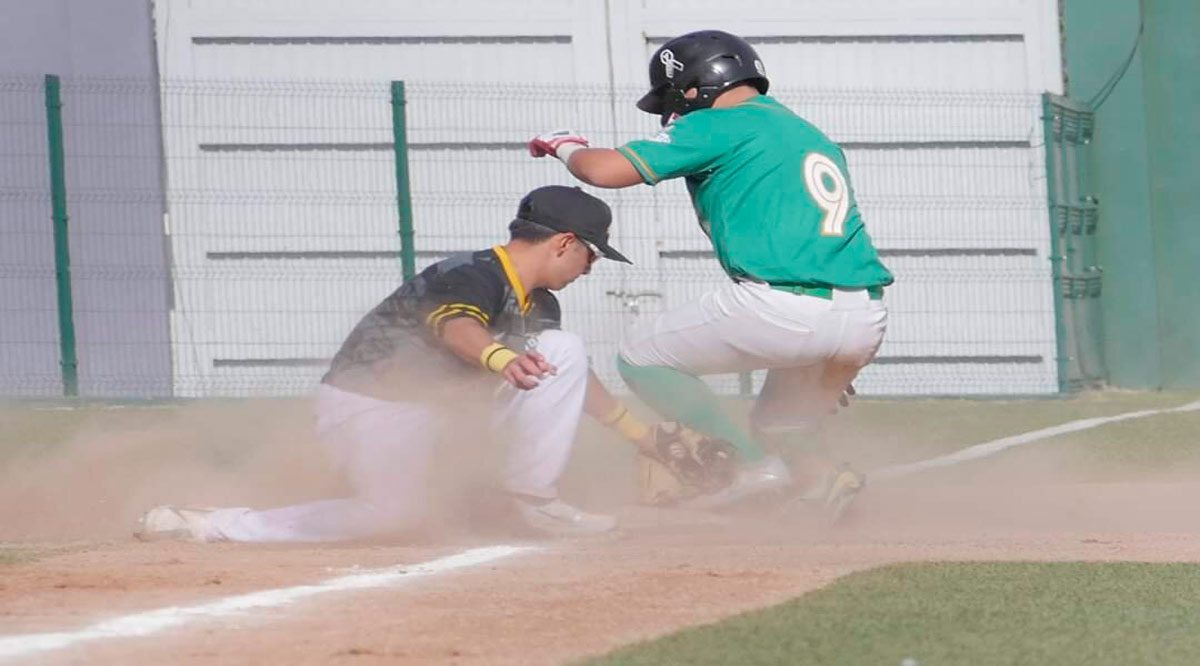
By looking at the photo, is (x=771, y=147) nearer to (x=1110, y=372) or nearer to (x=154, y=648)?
(x=154, y=648)

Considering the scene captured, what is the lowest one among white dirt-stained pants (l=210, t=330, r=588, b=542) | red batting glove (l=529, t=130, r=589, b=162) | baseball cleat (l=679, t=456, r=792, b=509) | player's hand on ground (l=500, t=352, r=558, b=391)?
baseball cleat (l=679, t=456, r=792, b=509)

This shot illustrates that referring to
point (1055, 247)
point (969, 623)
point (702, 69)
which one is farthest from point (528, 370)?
point (1055, 247)

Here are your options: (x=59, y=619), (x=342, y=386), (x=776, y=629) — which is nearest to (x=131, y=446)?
(x=342, y=386)

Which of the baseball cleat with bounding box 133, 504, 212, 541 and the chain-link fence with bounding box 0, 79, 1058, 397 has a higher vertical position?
the chain-link fence with bounding box 0, 79, 1058, 397

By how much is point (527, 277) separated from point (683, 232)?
24.2ft

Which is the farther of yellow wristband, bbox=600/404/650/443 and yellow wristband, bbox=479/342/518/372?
yellow wristband, bbox=600/404/650/443

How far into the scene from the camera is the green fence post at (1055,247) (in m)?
13.2

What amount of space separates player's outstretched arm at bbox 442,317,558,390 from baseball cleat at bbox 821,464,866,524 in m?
1.27

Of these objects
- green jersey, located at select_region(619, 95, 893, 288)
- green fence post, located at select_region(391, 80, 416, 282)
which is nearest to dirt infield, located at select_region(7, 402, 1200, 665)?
green jersey, located at select_region(619, 95, 893, 288)

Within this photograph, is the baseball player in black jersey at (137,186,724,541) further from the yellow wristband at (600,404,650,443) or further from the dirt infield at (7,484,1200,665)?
the yellow wristband at (600,404,650,443)

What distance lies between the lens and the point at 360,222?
12719 millimetres

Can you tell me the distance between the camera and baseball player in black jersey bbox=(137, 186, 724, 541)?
19.4 ft

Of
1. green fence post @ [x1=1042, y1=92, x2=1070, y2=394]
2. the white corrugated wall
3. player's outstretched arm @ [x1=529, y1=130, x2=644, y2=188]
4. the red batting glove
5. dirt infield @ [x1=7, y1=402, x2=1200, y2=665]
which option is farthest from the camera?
green fence post @ [x1=1042, y1=92, x2=1070, y2=394]

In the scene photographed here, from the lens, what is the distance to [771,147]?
6.30 m
